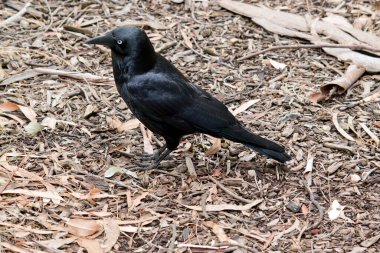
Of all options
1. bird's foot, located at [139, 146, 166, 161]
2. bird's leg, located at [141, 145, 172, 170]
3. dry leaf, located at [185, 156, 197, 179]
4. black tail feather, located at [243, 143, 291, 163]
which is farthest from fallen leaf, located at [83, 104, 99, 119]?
black tail feather, located at [243, 143, 291, 163]

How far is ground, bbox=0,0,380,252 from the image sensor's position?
480cm

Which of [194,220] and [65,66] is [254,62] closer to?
[65,66]

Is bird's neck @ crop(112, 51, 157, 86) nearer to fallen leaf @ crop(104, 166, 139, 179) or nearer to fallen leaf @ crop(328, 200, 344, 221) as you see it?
fallen leaf @ crop(104, 166, 139, 179)

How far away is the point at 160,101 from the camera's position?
5.47m

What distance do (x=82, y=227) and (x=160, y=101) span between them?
47.6 inches

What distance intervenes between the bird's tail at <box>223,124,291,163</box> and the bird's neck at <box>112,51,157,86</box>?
2.69ft

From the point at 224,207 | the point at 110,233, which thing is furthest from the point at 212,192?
the point at 110,233

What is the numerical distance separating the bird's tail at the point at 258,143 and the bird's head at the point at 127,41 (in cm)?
92

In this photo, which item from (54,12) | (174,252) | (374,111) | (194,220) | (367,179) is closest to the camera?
(174,252)

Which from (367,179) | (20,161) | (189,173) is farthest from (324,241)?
(20,161)

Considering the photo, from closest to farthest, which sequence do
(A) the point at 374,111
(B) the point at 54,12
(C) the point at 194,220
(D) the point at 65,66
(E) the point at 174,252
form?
(E) the point at 174,252, (C) the point at 194,220, (A) the point at 374,111, (D) the point at 65,66, (B) the point at 54,12

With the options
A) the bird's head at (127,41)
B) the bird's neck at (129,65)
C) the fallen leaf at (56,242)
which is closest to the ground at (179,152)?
the fallen leaf at (56,242)

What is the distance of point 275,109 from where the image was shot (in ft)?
20.3

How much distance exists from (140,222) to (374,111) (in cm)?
242
